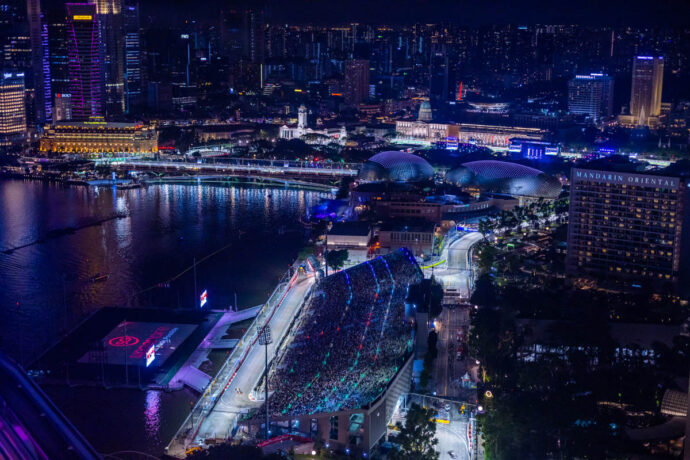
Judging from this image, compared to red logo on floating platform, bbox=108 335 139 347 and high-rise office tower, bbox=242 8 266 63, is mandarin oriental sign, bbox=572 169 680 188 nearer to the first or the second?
red logo on floating platform, bbox=108 335 139 347

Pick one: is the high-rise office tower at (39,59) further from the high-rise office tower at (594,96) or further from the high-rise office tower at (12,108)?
the high-rise office tower at (594,96)

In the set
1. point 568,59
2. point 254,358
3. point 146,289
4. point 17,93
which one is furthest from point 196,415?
point 568,59

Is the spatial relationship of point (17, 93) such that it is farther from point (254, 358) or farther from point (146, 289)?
point (254, 358)

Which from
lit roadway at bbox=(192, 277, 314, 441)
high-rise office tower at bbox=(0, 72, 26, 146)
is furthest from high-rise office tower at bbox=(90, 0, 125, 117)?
lit roadway at bbox=(192, 277, 314, 441)

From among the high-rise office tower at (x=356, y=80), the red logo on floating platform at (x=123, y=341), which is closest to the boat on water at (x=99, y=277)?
the red logo on floating platform at (x=123, y=341)

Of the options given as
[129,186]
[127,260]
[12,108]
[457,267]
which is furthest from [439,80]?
[127,260]
